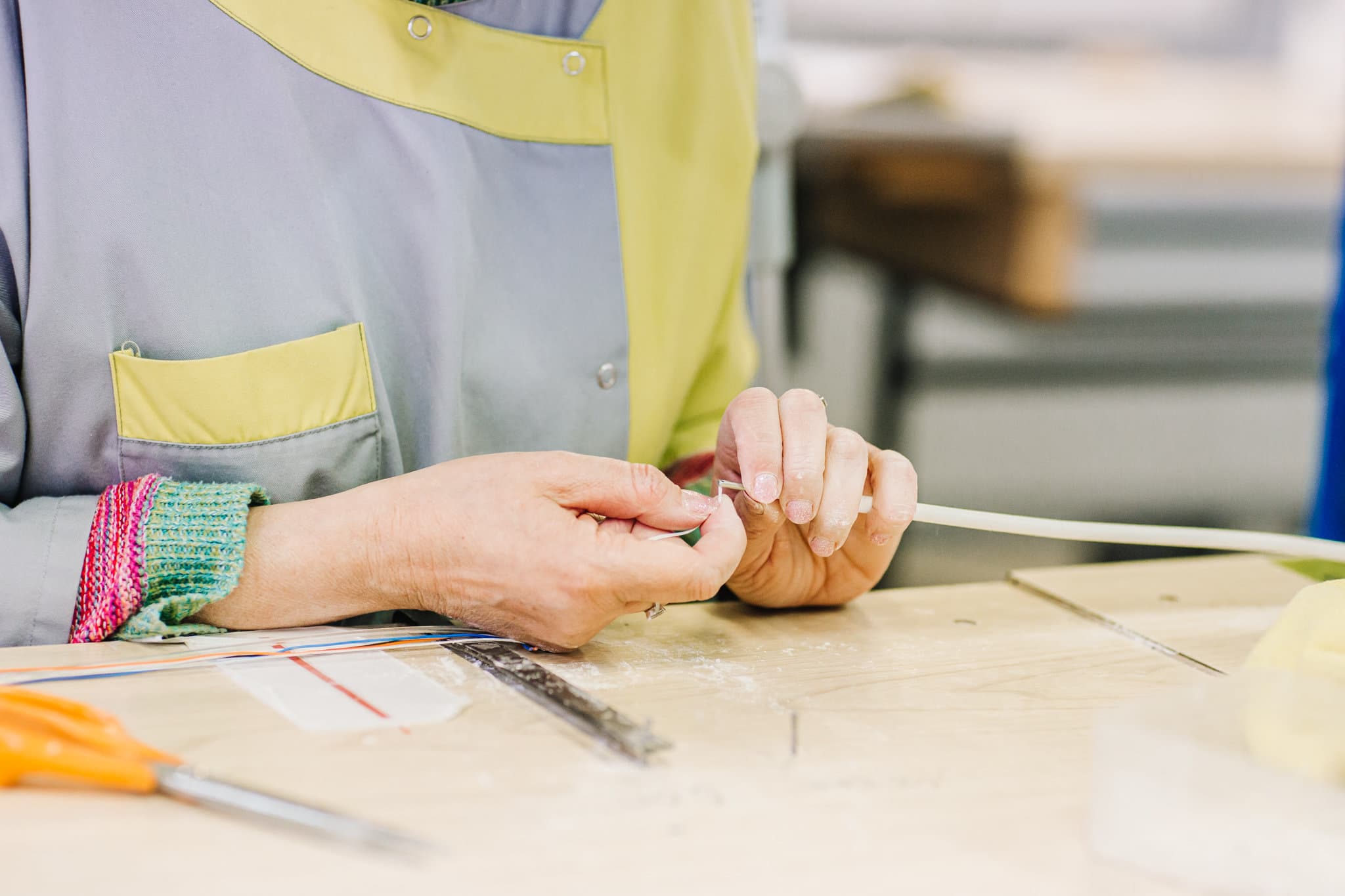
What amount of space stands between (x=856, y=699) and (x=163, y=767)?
0.35 metres

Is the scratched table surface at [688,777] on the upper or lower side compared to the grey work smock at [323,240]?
lower

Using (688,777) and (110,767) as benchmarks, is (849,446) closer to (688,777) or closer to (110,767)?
(688,777)

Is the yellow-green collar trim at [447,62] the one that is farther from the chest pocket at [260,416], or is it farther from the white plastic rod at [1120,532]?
the white plastic rod at [1120,532]

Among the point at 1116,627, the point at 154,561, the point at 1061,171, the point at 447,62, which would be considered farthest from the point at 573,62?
the point at 1061,171

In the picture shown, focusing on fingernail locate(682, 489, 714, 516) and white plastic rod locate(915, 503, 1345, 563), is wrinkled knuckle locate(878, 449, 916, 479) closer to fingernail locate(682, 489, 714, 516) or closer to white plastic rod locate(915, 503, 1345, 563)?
white plastic rod locate(915, 503, 1345, 563)

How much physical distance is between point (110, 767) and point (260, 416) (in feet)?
1.09

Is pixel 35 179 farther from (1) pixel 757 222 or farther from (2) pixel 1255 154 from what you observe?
(2) pixel 1255 154

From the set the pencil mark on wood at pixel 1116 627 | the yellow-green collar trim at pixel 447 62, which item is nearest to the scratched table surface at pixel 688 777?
the pencil mark on wood at pixel 1116 627

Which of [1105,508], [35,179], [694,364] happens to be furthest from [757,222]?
[1105,508]

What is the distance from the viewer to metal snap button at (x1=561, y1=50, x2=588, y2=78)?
2.83 feet

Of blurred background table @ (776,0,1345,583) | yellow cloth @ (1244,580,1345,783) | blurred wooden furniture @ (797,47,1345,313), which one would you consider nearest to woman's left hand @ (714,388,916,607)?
yellow cloth @ (1244,580,1345,783)

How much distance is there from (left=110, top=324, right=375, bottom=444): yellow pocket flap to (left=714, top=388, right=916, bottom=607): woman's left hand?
0.27 metres

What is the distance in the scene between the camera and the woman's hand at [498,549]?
66cm

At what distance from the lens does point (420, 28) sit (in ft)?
2.62
